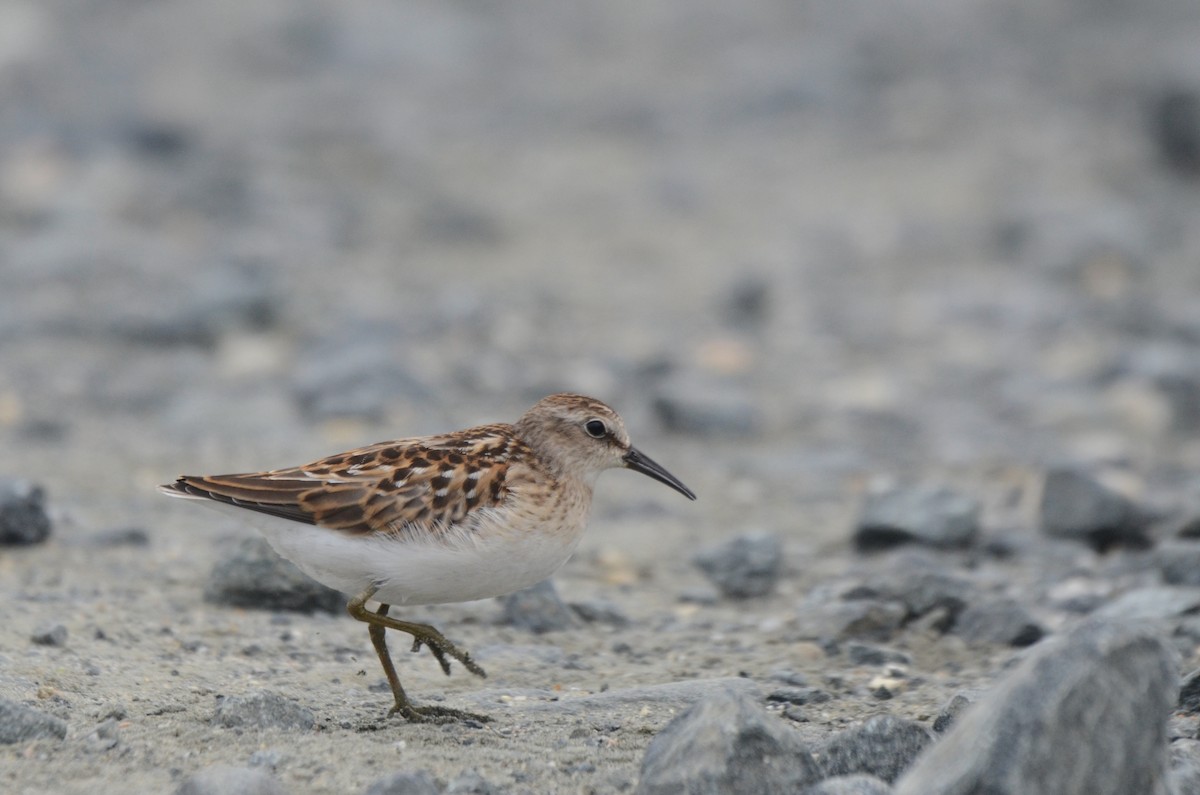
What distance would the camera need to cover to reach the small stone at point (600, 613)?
7.33 metres

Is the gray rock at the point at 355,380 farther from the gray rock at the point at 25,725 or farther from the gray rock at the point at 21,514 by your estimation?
the gray rock at the point at 25,725

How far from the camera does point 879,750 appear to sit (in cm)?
497

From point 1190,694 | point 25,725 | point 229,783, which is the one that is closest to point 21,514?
point 25,725

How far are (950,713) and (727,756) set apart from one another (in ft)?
3.75

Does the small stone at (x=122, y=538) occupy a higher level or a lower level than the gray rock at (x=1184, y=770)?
higher

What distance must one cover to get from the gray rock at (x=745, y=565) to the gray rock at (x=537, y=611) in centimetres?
100

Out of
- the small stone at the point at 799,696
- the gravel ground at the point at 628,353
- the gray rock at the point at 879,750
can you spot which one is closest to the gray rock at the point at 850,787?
the gravel ground at the point at 628,353

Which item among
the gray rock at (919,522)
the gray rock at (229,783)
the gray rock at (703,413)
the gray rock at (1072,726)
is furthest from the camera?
the gray rock at (703,413)

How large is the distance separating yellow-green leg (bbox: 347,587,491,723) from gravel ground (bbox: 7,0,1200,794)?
0.43 ft

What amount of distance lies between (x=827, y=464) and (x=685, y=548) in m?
2.00

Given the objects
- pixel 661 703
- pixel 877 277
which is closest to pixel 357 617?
pixel 661 703

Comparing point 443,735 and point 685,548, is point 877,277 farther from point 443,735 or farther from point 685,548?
point 443,735

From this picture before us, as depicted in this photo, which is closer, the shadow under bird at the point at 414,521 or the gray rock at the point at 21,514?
the shadow under bird at the point at 414,521

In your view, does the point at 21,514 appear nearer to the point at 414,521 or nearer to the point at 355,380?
the point at 414,521
